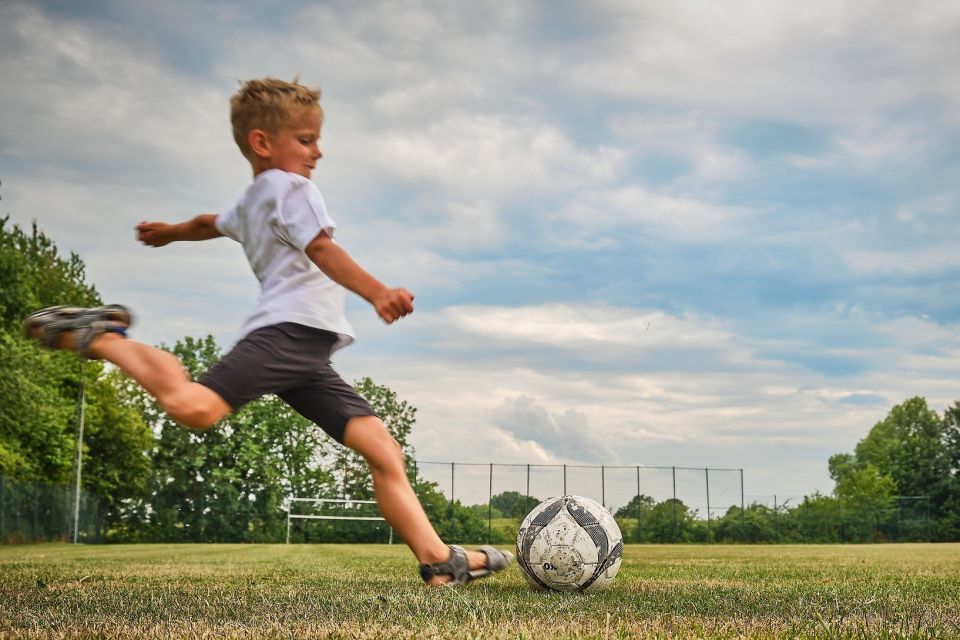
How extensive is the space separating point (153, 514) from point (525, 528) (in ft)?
110

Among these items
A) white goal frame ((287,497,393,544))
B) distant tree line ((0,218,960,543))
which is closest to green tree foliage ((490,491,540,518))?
distant tree line ((0,218,960,543))

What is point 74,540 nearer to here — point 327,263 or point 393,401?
point 393,401

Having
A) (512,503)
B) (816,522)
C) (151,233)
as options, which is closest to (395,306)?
(151,233)

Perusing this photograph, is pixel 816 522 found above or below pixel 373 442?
below

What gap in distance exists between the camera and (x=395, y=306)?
3410 millimetres

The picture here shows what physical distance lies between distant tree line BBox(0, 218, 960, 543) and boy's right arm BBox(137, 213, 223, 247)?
24459mm

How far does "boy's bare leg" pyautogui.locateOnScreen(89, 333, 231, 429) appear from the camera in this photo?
3679 millimetres

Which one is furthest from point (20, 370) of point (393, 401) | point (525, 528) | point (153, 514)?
point (525, 528)

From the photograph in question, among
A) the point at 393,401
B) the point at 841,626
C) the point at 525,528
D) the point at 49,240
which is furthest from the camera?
the point at 393,401

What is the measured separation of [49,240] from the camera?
1465 inches

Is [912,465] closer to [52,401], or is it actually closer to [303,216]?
[52,401]

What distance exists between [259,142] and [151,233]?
99 cm

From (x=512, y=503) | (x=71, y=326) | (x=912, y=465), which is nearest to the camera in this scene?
(x=71, y=326)

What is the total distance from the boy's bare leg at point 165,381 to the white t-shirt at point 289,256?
332mm
